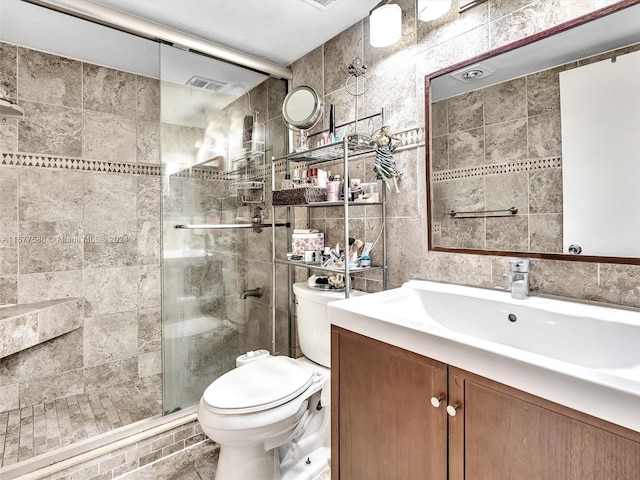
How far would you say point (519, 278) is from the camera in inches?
42.8

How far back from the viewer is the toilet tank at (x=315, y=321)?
1577 millimetres

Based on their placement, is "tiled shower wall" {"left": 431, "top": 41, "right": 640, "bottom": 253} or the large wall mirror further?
"tiled shower wall" {"left": 431, "top": 41, "right": 640, "bottom": 253}

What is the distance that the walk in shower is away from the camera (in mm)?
1808

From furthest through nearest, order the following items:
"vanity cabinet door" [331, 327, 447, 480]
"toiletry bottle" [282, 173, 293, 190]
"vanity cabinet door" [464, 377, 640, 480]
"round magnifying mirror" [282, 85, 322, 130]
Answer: "toiletry bottle" [282, 173, 293, 190] → "round magnifying mirror" [282, 85, 322, 130] → "vanity cabinet door" [331, 327, 447, 480] → "vanity cabinet door" [464, 377, 640, 480]

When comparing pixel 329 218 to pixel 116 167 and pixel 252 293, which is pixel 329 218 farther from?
pixel 116 167

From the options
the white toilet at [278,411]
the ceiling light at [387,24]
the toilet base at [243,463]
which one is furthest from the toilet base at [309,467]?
the ceiling light at [387,24]

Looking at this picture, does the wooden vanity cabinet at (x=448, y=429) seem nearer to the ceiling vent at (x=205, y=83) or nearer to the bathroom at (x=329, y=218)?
the bathroom at (x=329, y=218)

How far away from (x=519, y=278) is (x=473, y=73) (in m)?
0.76

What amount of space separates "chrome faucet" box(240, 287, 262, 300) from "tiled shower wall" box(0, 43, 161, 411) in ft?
2.51

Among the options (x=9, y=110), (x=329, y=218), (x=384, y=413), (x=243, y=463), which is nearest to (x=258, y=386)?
(x=243, y=463)

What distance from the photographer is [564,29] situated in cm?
103

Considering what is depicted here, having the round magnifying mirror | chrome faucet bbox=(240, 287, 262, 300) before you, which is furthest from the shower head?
chrome faucet bbox=(240, 287, 262, 300)

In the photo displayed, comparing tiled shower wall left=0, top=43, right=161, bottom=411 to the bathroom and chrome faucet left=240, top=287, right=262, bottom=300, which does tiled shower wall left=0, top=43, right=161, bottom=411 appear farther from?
chrome faucet left=240, top=287, right=262, bottom=300

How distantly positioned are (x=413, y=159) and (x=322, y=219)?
67cm
